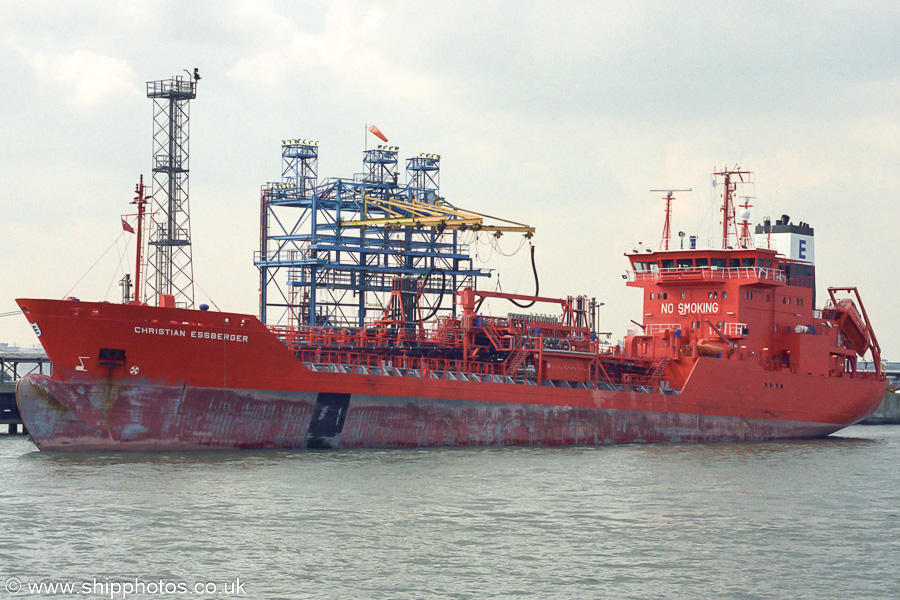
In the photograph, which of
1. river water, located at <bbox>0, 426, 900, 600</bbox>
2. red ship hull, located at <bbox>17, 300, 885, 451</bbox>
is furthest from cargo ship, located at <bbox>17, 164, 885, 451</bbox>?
river water, located at <bbox>0, 426, 900, 600</bbox>

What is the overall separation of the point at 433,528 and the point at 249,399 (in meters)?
13.8

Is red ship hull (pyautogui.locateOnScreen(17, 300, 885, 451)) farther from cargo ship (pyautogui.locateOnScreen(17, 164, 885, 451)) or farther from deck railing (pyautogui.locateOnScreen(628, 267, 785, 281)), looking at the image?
deck railing (pyautogui.locateOnScreen(628, 267, 785, 281))

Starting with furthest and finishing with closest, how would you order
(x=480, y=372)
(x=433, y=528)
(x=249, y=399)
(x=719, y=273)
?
(x=719, y=273) → (x=480, y=372) → (x=249, y=399) → (x=433, y=528)

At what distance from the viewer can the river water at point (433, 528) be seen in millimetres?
19891

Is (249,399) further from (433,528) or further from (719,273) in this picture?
(719,273)

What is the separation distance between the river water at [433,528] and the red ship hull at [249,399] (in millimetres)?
1260

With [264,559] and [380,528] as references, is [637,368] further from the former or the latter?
[264,559]

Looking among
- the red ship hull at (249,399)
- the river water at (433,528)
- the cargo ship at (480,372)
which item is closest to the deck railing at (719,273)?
the cargo ship at (480,372)

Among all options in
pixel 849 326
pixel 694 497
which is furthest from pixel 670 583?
pixel 849 326

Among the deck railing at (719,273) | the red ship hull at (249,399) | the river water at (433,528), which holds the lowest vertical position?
the river water at (433,528)

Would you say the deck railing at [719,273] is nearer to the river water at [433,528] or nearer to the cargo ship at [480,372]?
the cargo ship at [480,372]

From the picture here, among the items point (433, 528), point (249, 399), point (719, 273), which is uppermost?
point (719, 273)

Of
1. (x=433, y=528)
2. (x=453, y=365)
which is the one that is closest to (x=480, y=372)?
(x=453, y=365)

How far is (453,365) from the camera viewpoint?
44594 millimetres
